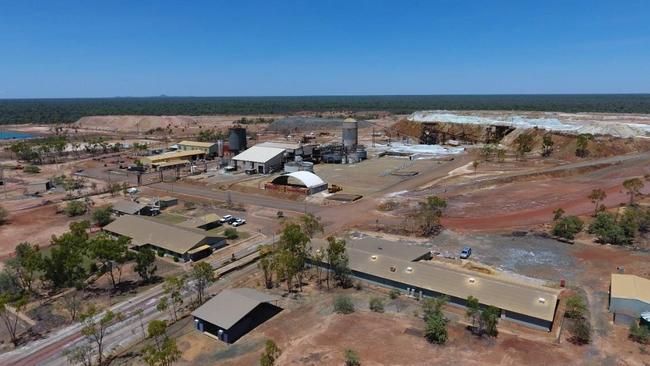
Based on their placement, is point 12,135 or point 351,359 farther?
point 12,135

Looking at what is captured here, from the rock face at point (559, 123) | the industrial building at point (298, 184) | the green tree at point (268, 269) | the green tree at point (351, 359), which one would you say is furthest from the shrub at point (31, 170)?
the rock face at point (559, 123)

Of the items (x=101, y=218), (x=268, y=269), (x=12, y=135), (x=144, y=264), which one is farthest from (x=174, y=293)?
(x=12, y=135)

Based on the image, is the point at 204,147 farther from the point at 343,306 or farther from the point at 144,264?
the point at 343,306

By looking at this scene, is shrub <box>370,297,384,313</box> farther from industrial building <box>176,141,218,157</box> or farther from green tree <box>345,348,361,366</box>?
industrial building <box>176,141,218,157</box>

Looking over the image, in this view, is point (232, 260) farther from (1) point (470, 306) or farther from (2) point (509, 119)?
(2) point (509, 119)

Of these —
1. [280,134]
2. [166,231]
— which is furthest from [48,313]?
[280,134]

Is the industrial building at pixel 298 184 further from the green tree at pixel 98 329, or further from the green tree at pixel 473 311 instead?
the green tree at pixel 473 311
